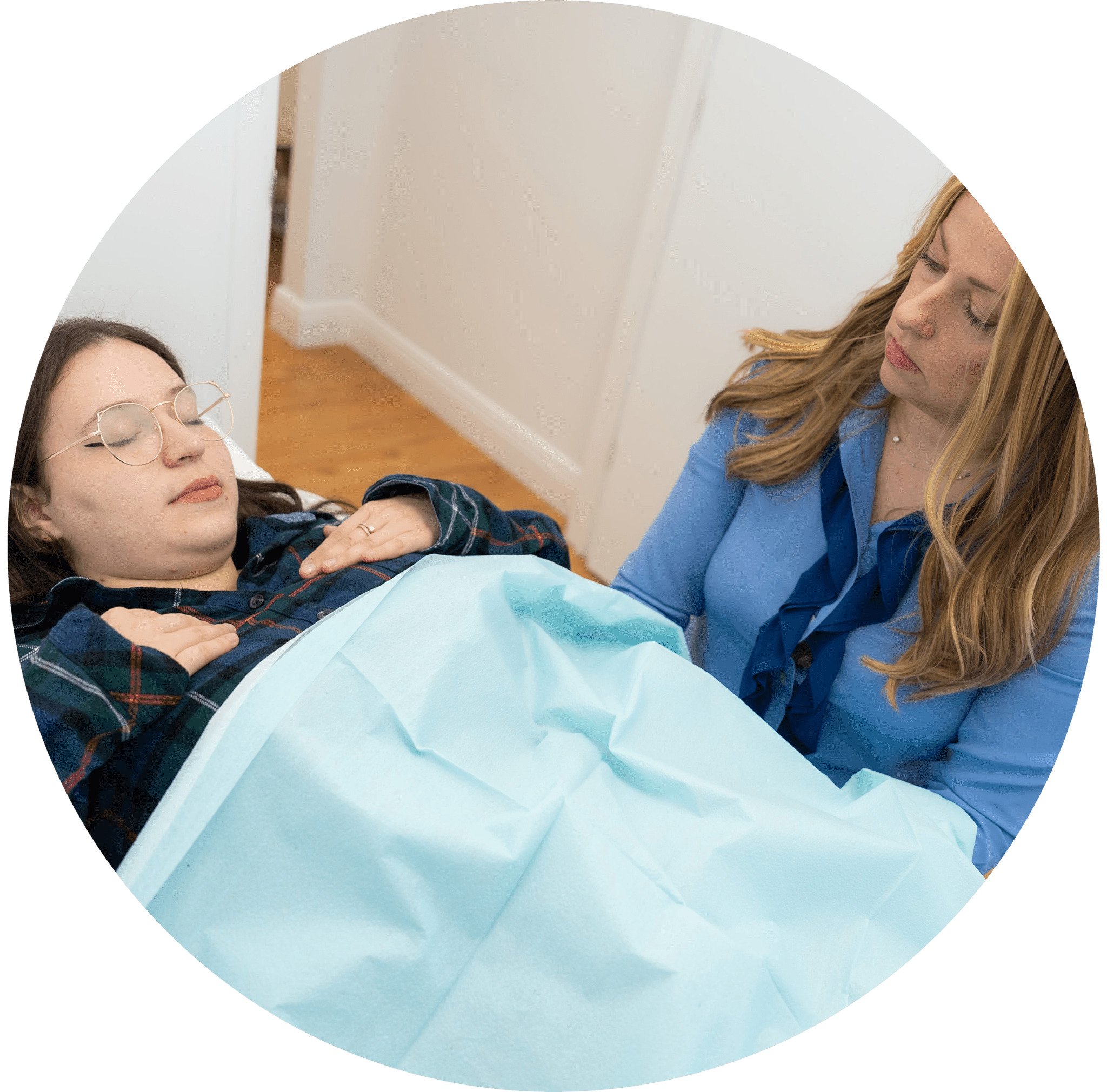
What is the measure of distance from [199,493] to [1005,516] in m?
0.78

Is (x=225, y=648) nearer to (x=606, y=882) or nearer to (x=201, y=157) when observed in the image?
(x=606, y=882)

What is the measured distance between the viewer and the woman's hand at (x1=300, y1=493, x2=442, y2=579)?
0.97 meters

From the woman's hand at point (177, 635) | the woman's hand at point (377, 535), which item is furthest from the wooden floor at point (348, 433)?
the woman's hand at point (177, 635)

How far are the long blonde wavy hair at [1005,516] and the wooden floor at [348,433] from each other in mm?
1023

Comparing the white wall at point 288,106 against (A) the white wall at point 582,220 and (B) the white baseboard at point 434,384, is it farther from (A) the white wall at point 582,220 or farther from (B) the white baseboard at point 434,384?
(B) the white baseboard at point 434,384

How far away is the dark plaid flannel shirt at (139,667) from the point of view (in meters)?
0.74

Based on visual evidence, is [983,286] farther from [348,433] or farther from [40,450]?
[348,433]

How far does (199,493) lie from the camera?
933mm

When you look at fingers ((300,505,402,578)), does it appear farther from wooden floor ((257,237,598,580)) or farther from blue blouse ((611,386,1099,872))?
wooden floor ((257,237,598,580))

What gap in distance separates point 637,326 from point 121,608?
3.90 feet

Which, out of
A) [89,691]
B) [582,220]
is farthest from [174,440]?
[582,220]

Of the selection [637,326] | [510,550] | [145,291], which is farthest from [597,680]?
[637,326]

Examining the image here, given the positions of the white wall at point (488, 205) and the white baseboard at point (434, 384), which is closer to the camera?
the white wall at point (488, 205)

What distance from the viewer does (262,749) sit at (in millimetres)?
755
